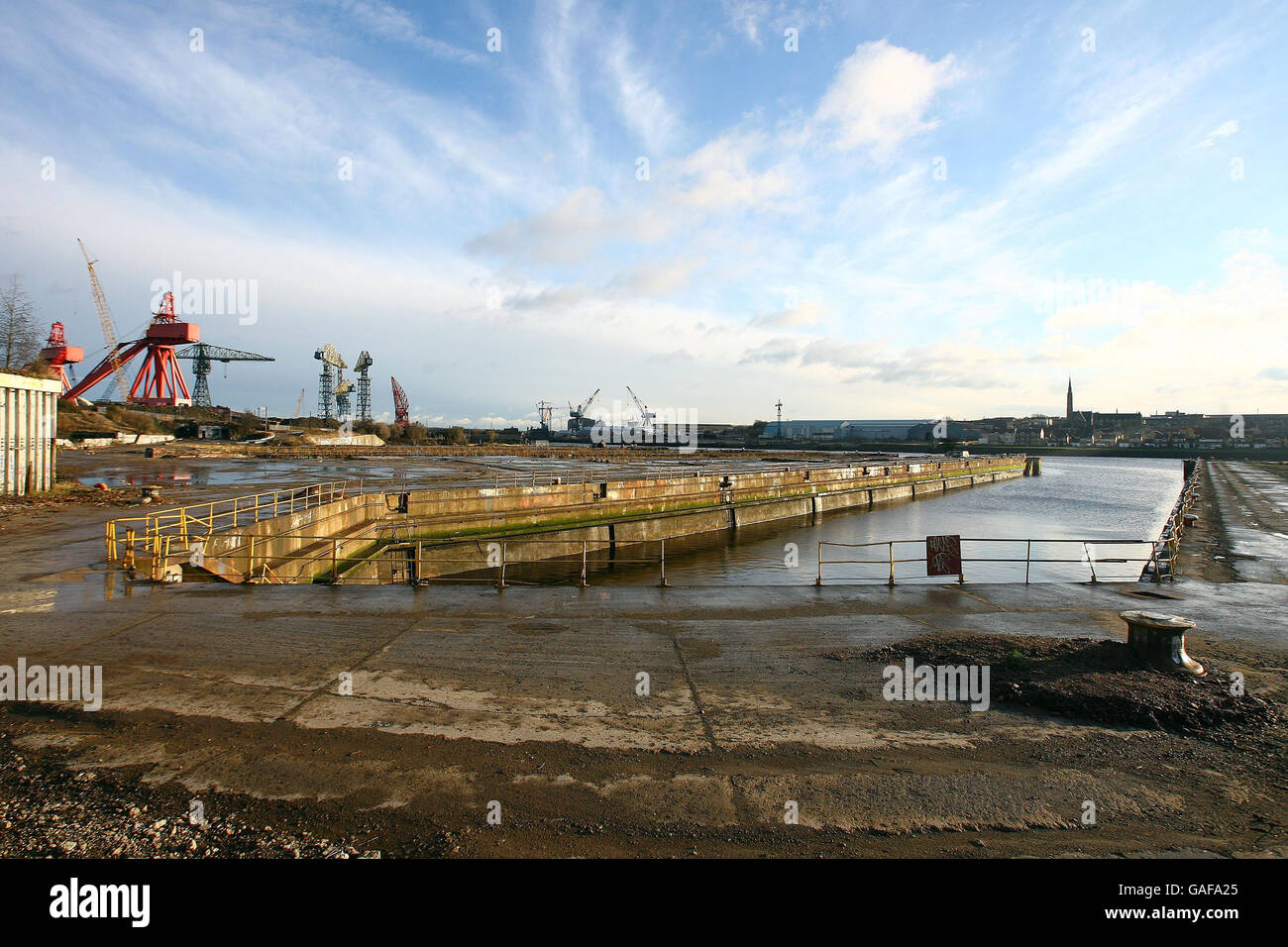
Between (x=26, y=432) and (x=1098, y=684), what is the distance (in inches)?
1369

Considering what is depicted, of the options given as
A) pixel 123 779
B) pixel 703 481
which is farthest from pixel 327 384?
pixel 123 779

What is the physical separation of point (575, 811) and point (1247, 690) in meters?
8.48

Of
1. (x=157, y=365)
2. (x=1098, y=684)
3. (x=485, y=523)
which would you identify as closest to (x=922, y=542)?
(x=485, y=523)

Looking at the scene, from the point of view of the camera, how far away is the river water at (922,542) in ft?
73.9

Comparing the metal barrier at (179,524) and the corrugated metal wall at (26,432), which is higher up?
the corrugated metal wall at (26,432)

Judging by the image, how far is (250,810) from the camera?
463 cm

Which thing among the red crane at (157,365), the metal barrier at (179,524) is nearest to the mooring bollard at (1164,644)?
the metal barrier at (179,524)

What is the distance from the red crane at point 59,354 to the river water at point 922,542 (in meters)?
33.7

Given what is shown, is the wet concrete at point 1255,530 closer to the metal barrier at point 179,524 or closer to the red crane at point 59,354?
the metal barrier at point 179,524

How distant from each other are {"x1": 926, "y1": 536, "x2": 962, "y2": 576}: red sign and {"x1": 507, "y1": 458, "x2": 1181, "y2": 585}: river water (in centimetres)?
39

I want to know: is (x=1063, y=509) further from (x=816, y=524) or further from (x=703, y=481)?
(x=703, y=481)

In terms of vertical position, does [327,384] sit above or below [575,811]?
above

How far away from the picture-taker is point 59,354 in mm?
46875

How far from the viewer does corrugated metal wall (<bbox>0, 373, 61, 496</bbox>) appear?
22250 mm
